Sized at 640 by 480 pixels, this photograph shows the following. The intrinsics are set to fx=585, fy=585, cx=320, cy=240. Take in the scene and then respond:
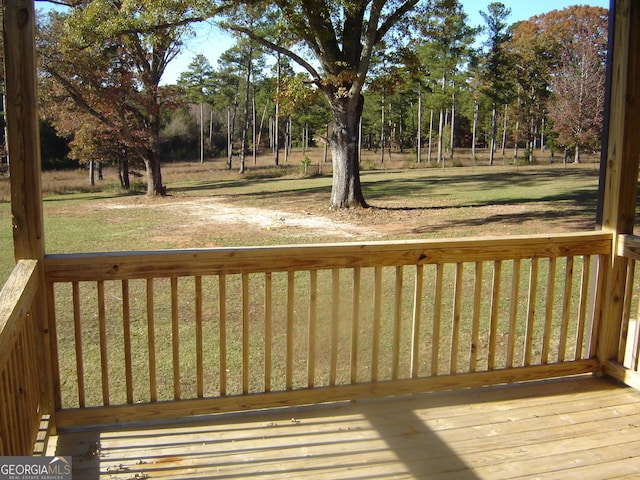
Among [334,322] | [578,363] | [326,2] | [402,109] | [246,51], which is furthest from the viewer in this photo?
[402,109]

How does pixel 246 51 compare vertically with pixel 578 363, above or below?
above

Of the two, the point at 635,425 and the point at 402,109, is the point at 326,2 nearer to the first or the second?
the point at 635,425

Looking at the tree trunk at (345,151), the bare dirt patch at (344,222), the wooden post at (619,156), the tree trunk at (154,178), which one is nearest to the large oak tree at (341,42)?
the tree trunk at (345,151)

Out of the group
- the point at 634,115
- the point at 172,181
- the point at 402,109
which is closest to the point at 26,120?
the point at 634,115

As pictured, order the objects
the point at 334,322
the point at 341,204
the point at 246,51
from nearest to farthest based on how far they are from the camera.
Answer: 1. the point at 334,322
2. the point at 341,204
3. the point at 246,51

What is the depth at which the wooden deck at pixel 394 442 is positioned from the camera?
249 centimetres

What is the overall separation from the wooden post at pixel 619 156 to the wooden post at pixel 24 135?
2978 mm

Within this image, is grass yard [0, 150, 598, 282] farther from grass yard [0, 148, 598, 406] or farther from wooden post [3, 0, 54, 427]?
wooden post [3, 0, 54, 427]

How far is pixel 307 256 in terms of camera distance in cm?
296

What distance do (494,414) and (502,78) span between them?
34.7m

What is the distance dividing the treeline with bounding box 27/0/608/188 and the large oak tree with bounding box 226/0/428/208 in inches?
20.6

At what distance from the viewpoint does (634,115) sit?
3266 millimetres

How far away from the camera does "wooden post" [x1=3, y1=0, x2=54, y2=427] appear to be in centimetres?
244

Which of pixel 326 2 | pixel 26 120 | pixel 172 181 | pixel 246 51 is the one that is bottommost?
pixel 172 181
